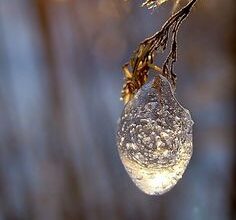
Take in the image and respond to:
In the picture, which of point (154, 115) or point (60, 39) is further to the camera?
point (60, 39)

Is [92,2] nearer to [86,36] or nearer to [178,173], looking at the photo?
[86,36]

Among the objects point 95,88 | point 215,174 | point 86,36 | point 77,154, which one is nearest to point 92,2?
point 86,36

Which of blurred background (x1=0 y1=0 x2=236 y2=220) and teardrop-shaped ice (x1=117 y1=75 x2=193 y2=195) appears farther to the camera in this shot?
blurred background (x1=0 y1=0 x2=236 y2=220)

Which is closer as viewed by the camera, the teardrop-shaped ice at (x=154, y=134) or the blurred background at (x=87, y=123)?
the teardrop-shaped ice at (x=154, y=134)
